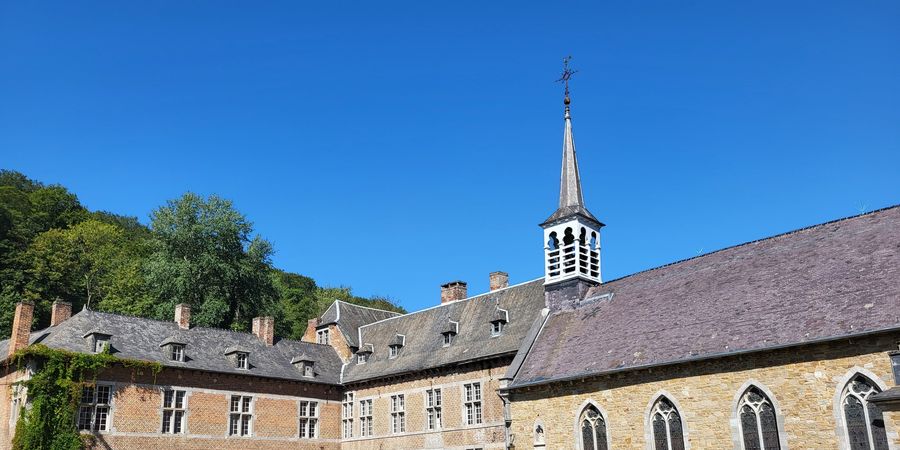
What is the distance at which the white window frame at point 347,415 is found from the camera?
136 feet

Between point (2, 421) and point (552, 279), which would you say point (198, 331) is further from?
point (552, 279)

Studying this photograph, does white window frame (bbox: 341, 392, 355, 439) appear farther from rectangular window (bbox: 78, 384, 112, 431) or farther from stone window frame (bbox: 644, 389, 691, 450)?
stone window frame (bbox: 644, 389, 691, 450)

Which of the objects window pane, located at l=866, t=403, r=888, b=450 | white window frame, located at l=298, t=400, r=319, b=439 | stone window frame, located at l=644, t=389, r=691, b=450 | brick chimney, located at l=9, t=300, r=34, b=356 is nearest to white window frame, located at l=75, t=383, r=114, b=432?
brick chimney, located at l=9, t=300, r=34, b=356

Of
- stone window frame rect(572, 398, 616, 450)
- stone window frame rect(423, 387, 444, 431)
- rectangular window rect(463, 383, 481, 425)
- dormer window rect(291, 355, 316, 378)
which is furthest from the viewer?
dormer window rect(291, 355, 316, 378)

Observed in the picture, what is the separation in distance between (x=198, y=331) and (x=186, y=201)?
15556mm

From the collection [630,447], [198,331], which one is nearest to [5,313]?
[198,331]

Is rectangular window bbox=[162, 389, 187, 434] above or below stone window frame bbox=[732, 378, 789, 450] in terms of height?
above

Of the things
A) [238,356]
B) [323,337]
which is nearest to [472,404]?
[238,356]

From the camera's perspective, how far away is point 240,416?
3797 cm

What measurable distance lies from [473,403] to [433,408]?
104 inches

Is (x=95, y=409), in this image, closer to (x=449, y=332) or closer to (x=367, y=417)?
(x=367, y=417)

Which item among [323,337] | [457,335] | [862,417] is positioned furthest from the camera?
[323,337]

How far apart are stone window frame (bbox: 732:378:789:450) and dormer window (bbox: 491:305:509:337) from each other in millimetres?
14184

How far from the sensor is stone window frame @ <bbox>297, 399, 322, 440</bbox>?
40.3 meters
